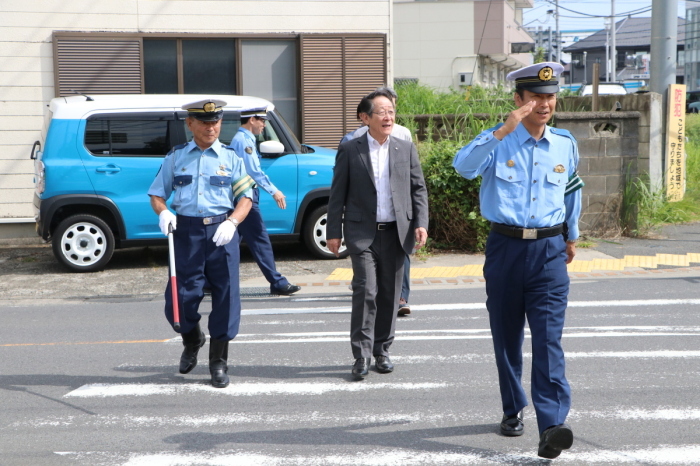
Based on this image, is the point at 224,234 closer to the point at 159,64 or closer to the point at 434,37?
the point at 159,64

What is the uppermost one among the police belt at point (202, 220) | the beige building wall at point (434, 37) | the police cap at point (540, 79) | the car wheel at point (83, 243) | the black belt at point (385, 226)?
the beige building wall at point (434, 37)

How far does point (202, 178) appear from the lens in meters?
5.94

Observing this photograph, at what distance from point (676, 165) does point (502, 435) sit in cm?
1072

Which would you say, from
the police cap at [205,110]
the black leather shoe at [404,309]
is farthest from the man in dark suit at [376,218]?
the black leather shoe at [404,309]

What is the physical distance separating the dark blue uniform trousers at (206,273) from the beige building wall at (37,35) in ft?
28.0

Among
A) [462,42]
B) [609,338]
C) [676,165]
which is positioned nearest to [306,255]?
[609,338]

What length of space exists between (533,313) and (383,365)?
194cm

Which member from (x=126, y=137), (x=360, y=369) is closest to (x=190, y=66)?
(x=126, y=137)

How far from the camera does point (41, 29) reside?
1389 cm

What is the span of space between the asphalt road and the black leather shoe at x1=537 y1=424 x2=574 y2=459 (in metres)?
0.19

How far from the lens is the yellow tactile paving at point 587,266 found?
10.6m

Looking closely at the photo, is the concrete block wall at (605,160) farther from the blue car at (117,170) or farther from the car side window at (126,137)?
the car side window at (126,137)

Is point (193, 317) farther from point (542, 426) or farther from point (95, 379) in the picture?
point (542, 426)

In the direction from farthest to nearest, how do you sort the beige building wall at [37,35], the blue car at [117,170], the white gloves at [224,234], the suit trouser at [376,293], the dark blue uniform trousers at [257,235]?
1. the beige building wall at [37,35]
2. the blue car at [117,170]
3. the dark blue uniform trousers at [257,235]
4. the suit trouser at [376,293]
5. the white gloves at [224,234]
